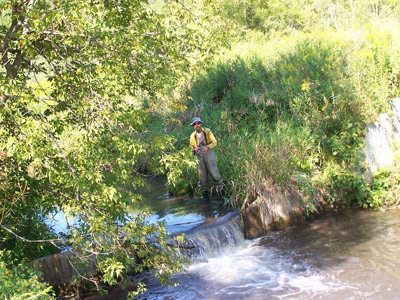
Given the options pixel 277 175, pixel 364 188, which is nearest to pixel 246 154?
pixel 277 175

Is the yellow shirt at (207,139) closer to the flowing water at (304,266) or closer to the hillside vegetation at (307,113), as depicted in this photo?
the hillside vegetation at (307,113)

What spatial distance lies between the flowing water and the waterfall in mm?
30

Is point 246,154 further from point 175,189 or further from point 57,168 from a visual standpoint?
point 57,168

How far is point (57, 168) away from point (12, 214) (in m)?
1.43

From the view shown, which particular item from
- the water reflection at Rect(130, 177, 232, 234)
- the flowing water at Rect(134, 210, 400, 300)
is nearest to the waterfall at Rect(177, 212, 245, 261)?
the flowing water at Rect(134, 210, 400, 300)

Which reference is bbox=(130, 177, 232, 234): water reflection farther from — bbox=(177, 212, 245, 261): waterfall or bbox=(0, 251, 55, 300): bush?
bbox=(0, 251, 55, 300): bush

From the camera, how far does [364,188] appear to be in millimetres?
10680

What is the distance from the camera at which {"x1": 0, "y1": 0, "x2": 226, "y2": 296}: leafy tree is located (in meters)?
5.54

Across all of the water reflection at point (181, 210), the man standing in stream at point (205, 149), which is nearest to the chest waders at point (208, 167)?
the man standing in stream at point (205, 149)

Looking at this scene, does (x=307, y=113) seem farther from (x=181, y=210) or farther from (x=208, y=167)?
(x=181, y=210)

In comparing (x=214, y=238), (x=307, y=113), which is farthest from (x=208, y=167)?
(x=307, y=113)

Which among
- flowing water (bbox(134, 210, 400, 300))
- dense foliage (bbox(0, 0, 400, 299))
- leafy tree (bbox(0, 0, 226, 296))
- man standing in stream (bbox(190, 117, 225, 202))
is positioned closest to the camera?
leafy tree (bbox(0, 0, 226, 296))

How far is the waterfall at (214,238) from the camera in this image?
28.5ft

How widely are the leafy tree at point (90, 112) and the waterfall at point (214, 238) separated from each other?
7.53 feet
